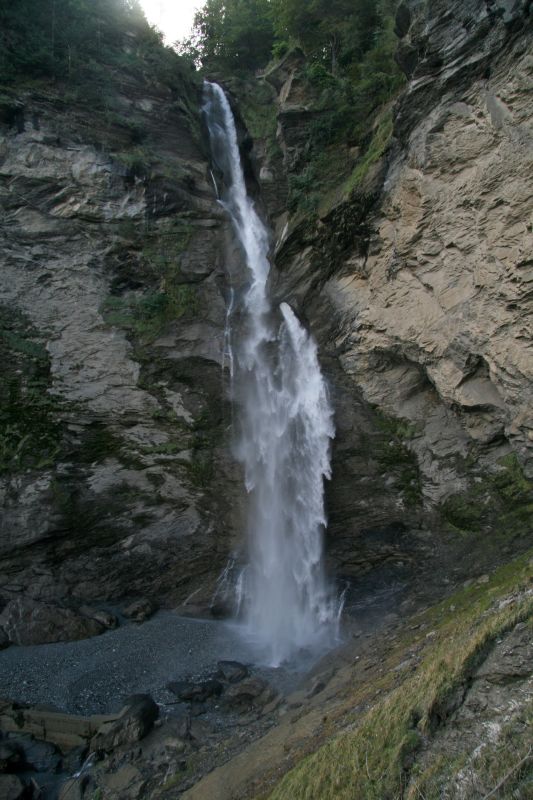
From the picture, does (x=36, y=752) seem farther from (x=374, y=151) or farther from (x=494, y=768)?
(x=374, y=151)

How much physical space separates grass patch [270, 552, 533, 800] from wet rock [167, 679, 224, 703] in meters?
4.76

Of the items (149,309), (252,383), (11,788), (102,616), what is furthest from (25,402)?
(11,788)

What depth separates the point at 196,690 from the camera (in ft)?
35.1

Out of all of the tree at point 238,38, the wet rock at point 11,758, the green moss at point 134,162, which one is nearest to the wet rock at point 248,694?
the wet rock at point 11,758

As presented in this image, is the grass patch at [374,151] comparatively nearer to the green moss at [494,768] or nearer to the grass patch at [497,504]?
the grass patch at [497,504]

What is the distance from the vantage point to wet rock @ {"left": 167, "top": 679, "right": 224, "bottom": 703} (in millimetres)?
10609

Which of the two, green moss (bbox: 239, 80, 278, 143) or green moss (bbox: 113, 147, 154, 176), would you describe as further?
green moss (bbox: 239, 80, 278, 143)

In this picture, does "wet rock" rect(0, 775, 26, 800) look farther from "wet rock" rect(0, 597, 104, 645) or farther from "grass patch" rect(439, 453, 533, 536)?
"grass patch" rect(439, 453, 533, 536)

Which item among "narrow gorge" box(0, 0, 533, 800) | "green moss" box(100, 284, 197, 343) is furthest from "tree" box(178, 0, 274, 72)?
"green moss" box(100, 284, 197, 343)

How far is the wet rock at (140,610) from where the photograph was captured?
1477 cm

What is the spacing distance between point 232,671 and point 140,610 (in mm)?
4503

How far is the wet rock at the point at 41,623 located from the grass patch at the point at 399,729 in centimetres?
931

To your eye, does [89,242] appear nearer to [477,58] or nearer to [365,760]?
[477,58]

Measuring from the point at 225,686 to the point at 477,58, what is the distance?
48.7 ft
